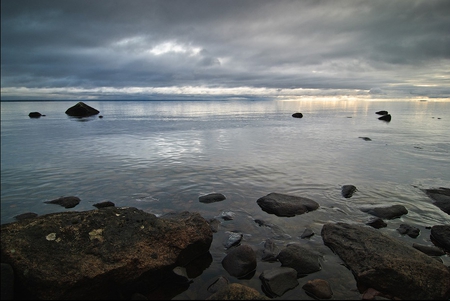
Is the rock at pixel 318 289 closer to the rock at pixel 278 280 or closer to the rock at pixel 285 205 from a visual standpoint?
the rock at pixel 278 280

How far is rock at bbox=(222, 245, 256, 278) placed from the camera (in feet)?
21.7

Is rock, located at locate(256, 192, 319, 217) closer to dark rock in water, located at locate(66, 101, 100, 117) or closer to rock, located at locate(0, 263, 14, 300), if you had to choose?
rock, located at locate(0, 263, 14, 300)

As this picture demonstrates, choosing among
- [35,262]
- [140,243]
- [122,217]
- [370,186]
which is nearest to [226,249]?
[140,243]

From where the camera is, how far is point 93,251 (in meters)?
5.90

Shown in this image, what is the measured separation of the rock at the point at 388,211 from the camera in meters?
9.91

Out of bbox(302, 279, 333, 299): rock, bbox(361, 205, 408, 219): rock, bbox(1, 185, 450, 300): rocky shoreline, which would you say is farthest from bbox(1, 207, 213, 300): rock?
bbox(361, 205, 408, 219): rock

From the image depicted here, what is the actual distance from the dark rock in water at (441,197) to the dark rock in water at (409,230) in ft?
9.92

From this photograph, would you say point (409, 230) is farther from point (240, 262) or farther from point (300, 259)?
point (240, 262)

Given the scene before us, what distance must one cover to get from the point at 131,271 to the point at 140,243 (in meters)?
0.69

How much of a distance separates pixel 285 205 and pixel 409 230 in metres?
4.23

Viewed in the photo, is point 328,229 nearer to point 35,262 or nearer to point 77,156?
point 35,262

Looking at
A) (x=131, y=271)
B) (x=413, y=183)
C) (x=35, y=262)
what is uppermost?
(x=35, y=262)

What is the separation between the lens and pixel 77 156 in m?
20.6

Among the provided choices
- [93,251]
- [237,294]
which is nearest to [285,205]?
[237,294]
